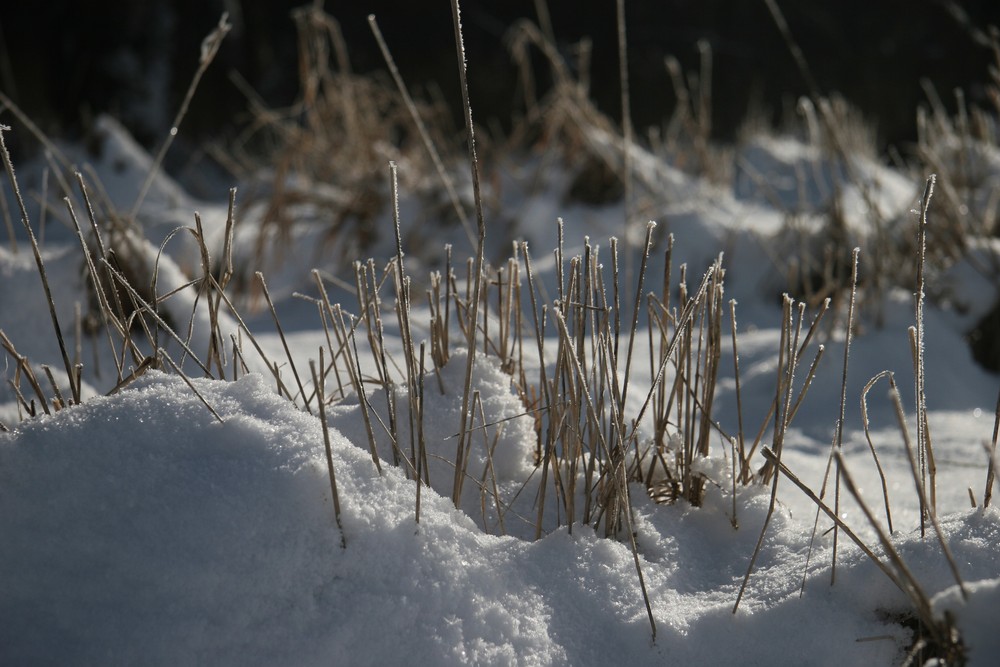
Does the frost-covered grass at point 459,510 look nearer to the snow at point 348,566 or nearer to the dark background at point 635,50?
the snow at point 348,566

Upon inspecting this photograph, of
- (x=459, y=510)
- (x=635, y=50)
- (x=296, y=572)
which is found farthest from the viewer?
(x=635, y=50)

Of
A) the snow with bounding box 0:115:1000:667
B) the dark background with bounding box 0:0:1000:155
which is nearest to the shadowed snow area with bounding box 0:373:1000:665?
the snow with bounding box 0:115:1000:667

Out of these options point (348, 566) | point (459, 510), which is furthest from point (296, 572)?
point (459, 510)

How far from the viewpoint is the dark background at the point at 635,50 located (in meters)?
6.18

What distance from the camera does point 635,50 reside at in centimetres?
754

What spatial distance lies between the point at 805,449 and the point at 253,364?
3.16ft

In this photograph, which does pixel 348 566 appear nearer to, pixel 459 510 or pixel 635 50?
pixel 459 510

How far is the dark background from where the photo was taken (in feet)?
20.3

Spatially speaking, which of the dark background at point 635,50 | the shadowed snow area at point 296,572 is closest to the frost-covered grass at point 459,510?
the shadowed snow area at point 296,572

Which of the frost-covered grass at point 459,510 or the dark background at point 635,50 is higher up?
the dark background at point 635,50

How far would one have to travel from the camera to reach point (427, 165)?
9.77 ft

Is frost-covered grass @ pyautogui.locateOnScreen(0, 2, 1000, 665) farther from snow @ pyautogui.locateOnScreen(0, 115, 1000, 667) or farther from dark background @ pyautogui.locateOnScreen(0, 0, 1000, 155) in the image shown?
dark background @ pyautogui.locateOnScreen(0, 0, 1000, 155)

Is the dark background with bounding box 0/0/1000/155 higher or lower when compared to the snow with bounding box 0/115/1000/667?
higher

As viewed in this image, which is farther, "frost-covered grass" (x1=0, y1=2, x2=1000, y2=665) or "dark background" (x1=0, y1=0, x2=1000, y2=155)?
"dark background" (x1=0, y1=0, x2=1000, y2=155)
